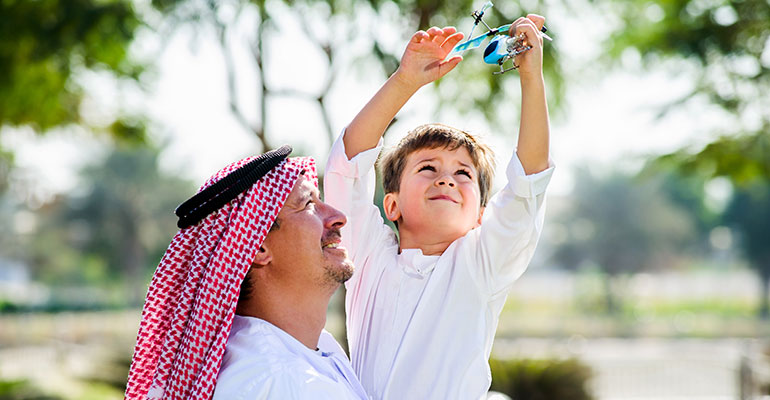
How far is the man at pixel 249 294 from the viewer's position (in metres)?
2.33

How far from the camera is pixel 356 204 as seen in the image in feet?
10.2

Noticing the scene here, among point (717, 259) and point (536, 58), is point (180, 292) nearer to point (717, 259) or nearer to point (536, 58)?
point (536, 58)

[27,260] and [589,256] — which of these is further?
[27,260]

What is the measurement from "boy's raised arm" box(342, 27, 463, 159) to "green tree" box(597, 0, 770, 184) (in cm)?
786

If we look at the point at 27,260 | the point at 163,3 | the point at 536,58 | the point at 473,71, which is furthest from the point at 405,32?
the point at 27,260

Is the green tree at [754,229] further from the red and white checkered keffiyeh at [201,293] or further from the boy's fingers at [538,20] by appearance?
the red and white checkered keffiyeh at [201,293]

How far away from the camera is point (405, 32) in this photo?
327 inches

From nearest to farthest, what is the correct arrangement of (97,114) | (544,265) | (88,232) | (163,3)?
1. (163,3)
2. (97,114)
3. (88,232)
4. (544,265)

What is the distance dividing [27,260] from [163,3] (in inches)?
2220

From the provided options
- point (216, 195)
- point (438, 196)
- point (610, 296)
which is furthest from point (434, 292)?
point (610, 296)

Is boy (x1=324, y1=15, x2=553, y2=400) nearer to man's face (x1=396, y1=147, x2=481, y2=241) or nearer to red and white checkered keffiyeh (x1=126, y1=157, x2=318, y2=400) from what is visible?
man's face (x1=396, y1=147, x2=481, y2=241)

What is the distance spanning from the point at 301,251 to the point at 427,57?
81 cm

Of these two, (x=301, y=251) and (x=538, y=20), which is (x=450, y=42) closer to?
(x=538, y=20)

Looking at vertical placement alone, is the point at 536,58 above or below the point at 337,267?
above
